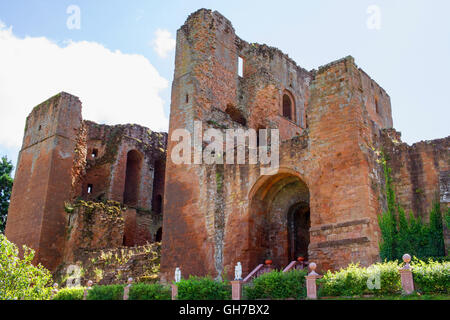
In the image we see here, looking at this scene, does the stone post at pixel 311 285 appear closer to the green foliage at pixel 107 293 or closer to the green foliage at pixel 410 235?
the green foliage at pixel 410 235

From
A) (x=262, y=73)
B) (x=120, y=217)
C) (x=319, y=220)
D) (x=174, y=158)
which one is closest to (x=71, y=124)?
(x=120, y=217)

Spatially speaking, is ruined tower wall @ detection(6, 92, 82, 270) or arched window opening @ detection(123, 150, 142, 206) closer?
ruined tower wall @ detection(6, 92, 82, 270)

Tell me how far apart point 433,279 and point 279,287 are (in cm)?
344

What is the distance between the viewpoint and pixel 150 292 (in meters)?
13.9

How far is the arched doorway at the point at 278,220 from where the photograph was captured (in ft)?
54.7

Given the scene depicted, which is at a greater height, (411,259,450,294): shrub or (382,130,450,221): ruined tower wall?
(382,130,450,221): ruined tower wall

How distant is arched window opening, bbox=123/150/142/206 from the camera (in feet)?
98.0

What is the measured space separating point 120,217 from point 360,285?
1578 centimetres

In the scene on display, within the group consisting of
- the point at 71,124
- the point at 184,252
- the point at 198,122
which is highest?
the point at 71,124

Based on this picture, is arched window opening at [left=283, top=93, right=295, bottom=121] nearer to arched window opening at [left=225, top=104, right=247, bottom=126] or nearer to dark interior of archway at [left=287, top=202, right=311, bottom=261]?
arched window opening at [left=225, top=104, right=247, bottom=126]

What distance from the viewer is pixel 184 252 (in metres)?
18.3

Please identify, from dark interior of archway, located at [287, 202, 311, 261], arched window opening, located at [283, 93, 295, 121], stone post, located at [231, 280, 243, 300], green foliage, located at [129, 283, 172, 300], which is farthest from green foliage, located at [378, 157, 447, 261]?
arched window opening, located at [283, 93, 295, 121]

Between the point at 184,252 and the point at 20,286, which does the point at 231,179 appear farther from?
the point at 20,286

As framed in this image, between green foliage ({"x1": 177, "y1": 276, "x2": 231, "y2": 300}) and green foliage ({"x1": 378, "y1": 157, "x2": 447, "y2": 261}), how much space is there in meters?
4.18
